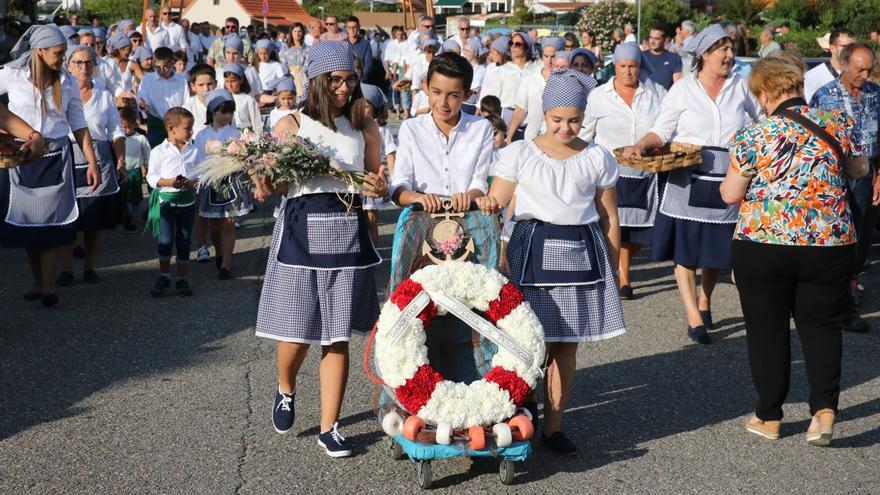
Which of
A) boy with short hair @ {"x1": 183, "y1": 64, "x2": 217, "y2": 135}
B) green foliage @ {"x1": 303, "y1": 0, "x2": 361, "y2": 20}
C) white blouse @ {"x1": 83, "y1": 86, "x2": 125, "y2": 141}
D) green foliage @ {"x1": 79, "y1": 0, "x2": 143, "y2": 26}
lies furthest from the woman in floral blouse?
green foliage @ {"x1": 303, "y1": 0, "x2": 361, "y2": 20}

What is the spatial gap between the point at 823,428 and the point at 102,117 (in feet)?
22.2

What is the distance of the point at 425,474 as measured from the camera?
4984 mm

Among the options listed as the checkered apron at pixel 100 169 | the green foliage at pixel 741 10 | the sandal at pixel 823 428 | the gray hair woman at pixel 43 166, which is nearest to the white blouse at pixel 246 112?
the checkered apron at pixel 100 169

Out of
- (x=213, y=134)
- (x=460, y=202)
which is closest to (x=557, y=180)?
(x=460, y=202)

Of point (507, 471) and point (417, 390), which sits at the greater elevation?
point (417, 390)

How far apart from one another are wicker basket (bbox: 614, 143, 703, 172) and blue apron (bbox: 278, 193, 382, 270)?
2.47m

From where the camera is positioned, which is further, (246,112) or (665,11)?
(665,11)

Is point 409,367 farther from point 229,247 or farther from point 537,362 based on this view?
point 229,247

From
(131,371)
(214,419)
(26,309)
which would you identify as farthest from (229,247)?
(214,419)

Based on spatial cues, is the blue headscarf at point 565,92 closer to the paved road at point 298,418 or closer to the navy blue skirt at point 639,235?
the paved road at point 298,418

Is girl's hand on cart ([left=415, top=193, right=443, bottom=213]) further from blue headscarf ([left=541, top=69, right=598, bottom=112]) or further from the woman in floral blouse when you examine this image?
the woman in floral blouse

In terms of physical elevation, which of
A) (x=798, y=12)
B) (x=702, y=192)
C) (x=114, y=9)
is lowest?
(x=702, y=192)

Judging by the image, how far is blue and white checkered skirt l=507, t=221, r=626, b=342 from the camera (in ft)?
17.4

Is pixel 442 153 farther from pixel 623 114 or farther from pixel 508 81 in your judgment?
pixel 508 81
